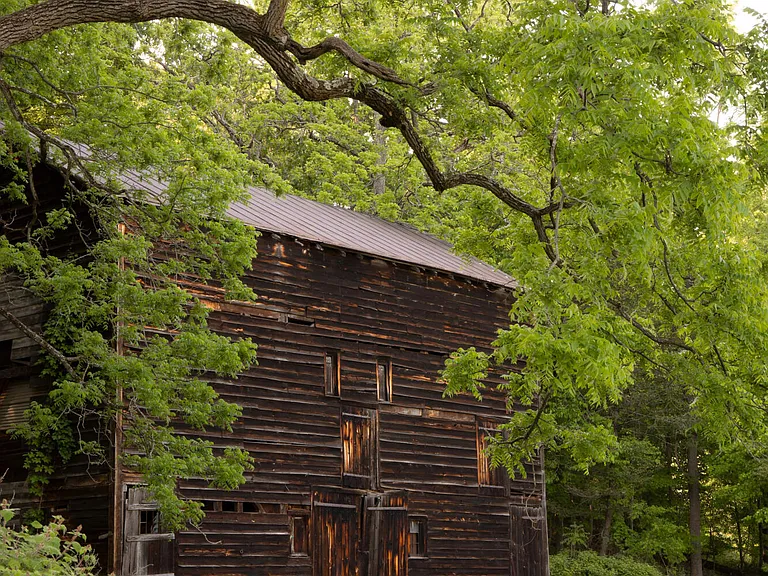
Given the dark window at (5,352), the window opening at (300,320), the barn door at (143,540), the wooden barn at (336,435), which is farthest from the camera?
the window opening at (300,320)

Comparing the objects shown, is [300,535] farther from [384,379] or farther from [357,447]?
[384,379]

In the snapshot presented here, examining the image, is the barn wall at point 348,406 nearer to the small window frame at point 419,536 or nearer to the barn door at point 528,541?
the small window frame at point 419,536

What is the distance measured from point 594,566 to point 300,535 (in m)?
13.7

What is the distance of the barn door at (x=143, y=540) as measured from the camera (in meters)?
16.1

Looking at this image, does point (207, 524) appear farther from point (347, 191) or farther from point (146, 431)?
point (347, 191)

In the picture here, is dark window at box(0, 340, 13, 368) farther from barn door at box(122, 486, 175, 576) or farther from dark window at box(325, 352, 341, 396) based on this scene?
dark window at box(325, 352, 341, 396)

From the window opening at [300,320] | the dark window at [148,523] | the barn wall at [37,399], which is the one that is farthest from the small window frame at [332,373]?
the barn wall at [37,399]

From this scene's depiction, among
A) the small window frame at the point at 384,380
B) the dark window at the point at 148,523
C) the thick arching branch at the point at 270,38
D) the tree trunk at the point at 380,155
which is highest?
the tree trunk at the point at 380,155

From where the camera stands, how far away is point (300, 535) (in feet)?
61.8

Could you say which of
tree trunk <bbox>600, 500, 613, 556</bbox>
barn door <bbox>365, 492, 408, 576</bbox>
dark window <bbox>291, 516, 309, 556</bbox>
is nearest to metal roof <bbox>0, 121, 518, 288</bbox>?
barn door <bbox>365, 492, 408, 576</bbox>

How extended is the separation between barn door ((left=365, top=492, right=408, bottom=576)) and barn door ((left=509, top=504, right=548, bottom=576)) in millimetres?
3445

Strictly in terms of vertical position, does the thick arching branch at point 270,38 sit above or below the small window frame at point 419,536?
above

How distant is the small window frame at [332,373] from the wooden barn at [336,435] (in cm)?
3

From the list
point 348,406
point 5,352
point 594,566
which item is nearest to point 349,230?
point 348,406
